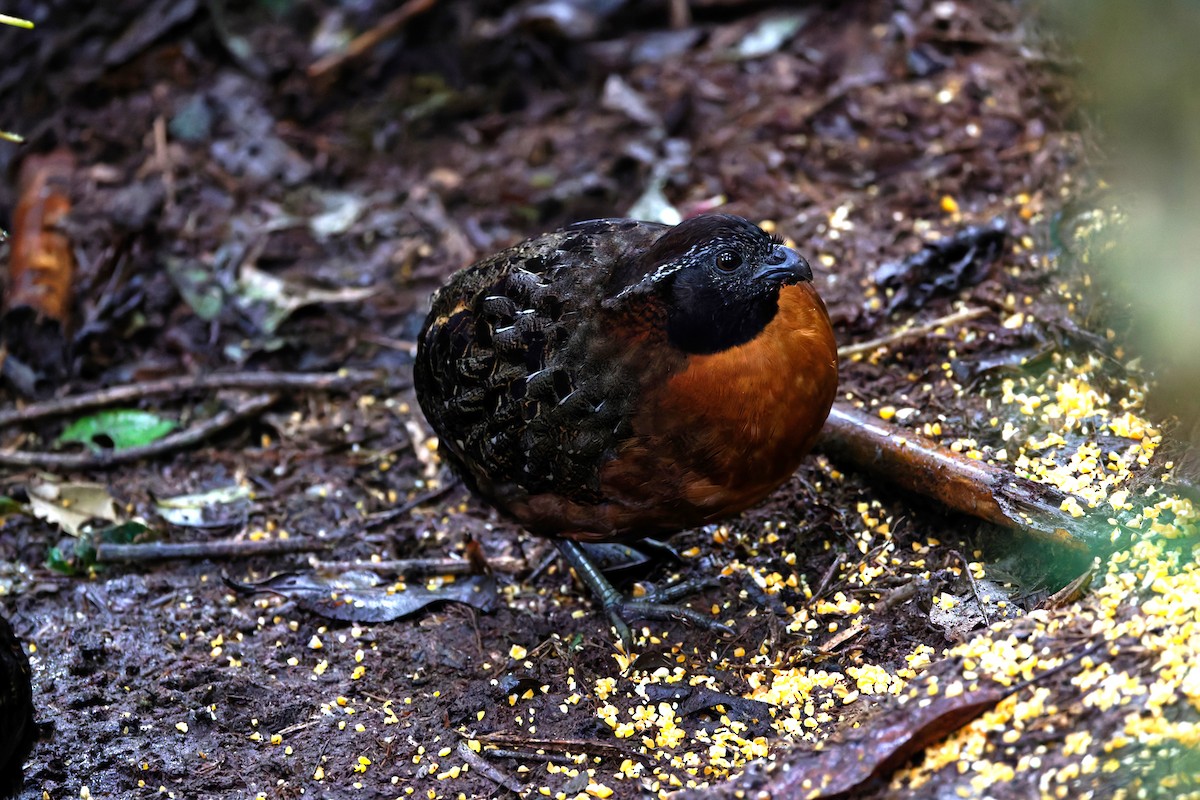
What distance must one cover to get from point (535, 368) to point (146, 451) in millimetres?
2528

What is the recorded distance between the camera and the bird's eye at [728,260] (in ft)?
13.0

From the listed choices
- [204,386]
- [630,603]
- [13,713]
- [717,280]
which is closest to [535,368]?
[717,280]

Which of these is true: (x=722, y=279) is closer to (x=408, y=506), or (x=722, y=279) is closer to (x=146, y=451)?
(x=408, y=506)

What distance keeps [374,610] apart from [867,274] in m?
2.73

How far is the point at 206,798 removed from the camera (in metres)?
3.85

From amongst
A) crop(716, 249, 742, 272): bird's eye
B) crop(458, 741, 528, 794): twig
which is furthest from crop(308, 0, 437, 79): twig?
crop(458, 741, 528, 794): twig

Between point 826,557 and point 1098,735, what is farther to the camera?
point 826,557

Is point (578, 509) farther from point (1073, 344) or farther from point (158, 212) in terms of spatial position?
point (158, 212)

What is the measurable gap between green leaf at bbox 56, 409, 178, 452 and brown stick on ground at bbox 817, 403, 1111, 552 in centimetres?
338

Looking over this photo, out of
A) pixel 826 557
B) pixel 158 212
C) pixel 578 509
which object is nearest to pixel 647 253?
pixel 578 509

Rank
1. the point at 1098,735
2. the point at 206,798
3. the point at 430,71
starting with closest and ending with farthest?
1. the point at 1098,735
2. the point at 206,798
3. the point at 430,71

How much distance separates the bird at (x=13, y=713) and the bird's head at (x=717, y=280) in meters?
2.43

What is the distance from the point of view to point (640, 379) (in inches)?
160

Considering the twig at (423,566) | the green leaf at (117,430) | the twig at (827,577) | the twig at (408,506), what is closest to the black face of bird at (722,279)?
the twig at (827,577)
